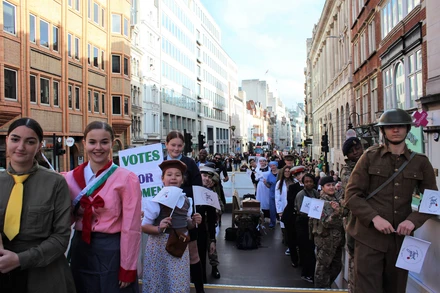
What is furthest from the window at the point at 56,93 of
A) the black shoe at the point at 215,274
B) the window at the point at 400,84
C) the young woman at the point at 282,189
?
the black shoe at the point at 215,274

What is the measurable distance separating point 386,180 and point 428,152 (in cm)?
821

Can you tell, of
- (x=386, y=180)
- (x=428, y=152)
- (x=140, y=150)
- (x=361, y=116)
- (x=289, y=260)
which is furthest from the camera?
(x=361, y=116)

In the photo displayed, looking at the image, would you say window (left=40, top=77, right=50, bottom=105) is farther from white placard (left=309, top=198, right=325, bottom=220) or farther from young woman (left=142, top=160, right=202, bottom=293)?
young woman (left=142, top=160, right=202, bottom=293)

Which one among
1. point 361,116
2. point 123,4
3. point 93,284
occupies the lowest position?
point 93,284

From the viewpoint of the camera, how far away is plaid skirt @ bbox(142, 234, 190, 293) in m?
4.07

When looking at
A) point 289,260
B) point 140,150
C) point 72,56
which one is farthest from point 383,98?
point 72,56

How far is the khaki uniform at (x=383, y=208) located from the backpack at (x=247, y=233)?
554cm

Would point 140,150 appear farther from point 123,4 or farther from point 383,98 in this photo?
point 123,4

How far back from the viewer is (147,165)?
605 cm

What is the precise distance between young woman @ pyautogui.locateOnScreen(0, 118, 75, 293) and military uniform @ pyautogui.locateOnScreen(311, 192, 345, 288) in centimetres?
386

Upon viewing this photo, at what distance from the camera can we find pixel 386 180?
368cm

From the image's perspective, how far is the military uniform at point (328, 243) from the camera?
5.87 meters

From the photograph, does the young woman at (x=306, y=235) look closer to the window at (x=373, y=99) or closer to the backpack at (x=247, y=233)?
the backpack at (x=247, y=233)

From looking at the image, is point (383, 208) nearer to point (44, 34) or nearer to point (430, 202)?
point (430, 202)
